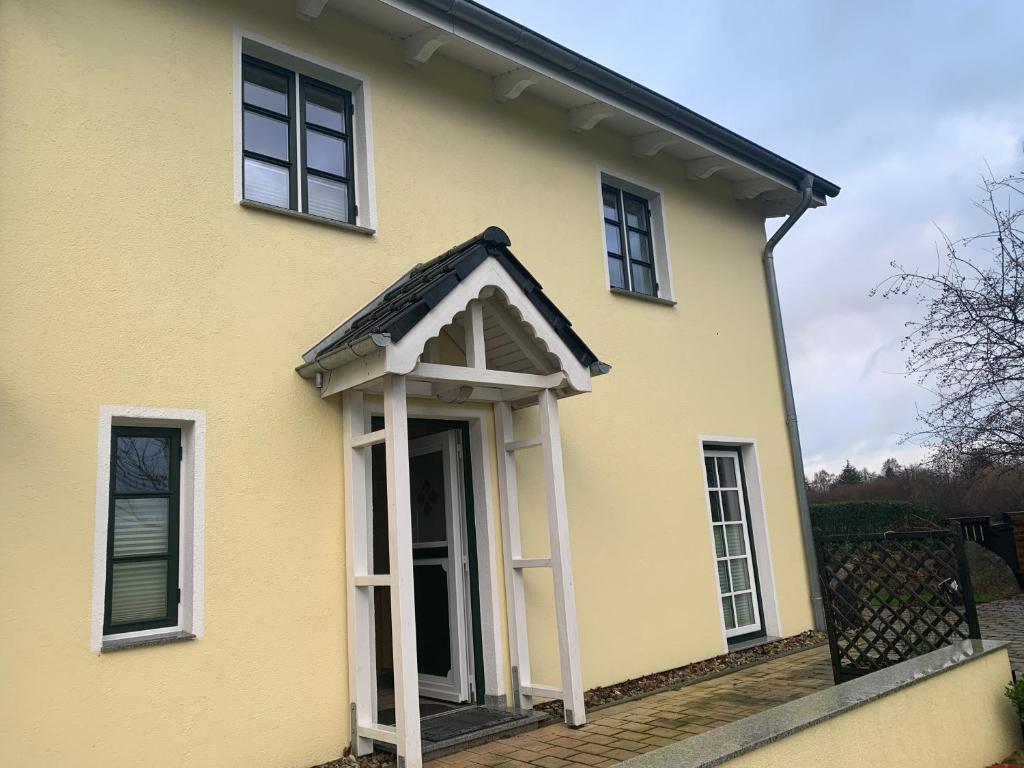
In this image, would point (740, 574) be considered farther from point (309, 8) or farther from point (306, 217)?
point (309, 8)

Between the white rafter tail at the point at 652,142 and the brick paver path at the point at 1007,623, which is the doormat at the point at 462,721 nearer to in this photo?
the brick paver path at the point at 1007,623

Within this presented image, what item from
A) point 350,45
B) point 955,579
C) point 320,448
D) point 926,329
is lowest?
point 955,579

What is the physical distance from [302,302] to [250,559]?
1753mm

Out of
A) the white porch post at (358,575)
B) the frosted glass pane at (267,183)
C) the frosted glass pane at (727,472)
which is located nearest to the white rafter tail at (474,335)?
the white porch post at (358,575)

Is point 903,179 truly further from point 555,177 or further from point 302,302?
point 302,302

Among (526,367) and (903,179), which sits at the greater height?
(903,179)

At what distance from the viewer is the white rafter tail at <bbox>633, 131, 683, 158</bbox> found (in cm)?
809

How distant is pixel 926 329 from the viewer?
395 inches

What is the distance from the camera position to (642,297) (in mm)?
7934

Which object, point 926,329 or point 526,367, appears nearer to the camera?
point 526,367

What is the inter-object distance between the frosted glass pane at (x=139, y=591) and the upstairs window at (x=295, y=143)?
2.53 metres

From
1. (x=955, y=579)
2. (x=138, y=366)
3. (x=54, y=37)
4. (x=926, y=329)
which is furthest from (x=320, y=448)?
(x=926, y=329)

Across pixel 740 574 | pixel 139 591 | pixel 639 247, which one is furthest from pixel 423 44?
pixel 740 574

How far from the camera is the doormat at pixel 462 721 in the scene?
5.15 meters
